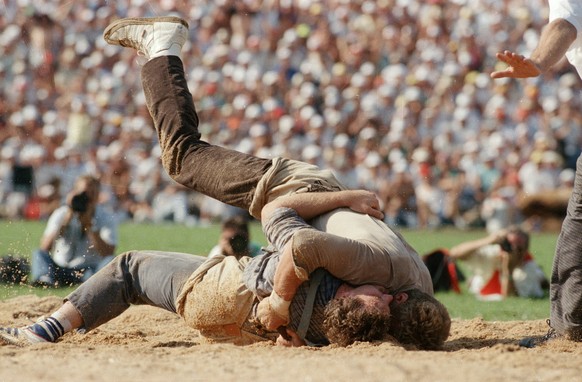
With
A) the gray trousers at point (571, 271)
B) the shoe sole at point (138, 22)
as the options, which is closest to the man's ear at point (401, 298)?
the gray trousers at point (571, 271)

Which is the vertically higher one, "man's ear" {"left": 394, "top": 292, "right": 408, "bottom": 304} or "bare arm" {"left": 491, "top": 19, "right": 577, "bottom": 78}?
"bare arm" {"left": 491, "top": 19, "right": 577, "bottom": 78}

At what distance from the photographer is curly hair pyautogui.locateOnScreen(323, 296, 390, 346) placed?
4320 mm

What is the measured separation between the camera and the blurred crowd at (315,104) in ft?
49.8

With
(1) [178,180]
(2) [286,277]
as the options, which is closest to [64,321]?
(1) [178,180]

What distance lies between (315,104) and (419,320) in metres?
12.2

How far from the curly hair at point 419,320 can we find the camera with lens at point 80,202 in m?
5.13

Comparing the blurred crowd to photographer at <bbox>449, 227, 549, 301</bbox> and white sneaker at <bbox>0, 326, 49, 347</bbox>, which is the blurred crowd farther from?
white sneaker at <bbox>0, 326, 49, 347</bbox>

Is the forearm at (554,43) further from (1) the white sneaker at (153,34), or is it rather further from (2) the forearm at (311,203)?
(1) the white sneaker at (153,34)

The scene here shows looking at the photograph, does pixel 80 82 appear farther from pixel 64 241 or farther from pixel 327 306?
pixel 327 306

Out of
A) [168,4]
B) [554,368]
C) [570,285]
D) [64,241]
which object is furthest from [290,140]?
[554,368]

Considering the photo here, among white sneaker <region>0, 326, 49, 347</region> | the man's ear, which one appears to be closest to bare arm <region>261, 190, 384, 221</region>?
the man's ear

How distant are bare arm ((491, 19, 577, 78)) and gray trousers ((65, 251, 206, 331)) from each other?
74.3 inches

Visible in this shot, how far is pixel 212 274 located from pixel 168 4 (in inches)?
456

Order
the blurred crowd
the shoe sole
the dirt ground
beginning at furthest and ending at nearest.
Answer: the blurred crowd
the shoe sole
the dirt ground
